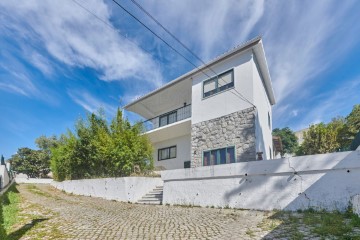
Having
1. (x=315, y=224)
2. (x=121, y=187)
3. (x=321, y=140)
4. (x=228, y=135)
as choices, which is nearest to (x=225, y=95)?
(x=228, y=135)

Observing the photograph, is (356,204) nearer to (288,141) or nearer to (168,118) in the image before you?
(168,118)

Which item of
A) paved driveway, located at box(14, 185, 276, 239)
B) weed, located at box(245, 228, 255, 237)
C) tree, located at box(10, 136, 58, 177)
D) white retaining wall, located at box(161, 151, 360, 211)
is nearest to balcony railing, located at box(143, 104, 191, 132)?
white retaining wall, located at box(161, 151, 360, 211)

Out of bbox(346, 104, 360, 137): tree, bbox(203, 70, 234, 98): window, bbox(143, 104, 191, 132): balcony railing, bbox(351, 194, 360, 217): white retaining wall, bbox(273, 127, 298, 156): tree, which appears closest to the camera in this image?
bbox(351, 194, 360, 217): white retaining wall

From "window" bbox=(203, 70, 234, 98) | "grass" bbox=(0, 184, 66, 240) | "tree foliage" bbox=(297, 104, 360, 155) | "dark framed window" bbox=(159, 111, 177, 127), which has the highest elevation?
"window" bbox=(203, 70, 234, 98)

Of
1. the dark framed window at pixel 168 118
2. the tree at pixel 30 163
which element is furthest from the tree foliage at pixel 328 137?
the tree at pixel 30 163

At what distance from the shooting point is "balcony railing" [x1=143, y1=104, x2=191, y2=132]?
16.5m

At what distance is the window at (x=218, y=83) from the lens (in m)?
13.2

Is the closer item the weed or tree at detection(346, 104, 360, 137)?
the weed

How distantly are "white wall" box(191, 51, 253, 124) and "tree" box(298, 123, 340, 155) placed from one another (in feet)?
36.5

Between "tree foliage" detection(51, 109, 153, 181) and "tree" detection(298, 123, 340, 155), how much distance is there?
14.4 m

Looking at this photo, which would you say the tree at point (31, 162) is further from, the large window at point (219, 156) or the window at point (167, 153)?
the large window at point (219, 156)

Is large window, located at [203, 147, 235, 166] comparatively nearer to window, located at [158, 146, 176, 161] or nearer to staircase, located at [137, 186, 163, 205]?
staircase, located at [137, 186, 163, 205]

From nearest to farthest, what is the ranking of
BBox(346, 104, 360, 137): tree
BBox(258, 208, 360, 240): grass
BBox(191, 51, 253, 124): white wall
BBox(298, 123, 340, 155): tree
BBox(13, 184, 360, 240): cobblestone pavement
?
BBox(258, 208, 360, 240): grass → BBox(13, 184, 360, 240): cobblestone pavement → BBox(191, 51, 253, 124): white wall → BBox(298, 123, 340, 155): tree → BBox(346, 104, 360, 137): tree

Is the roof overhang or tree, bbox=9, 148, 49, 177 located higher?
the roof overhang
